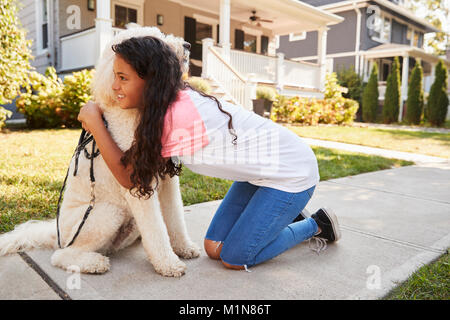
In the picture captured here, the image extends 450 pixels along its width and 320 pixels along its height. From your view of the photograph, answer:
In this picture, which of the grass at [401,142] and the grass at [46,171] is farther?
the grass at [401,142]

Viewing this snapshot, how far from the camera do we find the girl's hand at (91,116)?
1.97m

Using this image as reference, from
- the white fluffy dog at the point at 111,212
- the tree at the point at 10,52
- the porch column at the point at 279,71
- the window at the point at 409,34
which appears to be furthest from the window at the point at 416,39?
the white fluffy dog at the point at 111,212

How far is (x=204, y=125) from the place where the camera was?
1.93 m

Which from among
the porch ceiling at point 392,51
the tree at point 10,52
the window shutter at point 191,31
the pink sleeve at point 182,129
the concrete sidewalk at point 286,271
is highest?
the porch ceiling at point 392,51

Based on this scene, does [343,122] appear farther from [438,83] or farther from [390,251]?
[390,251]

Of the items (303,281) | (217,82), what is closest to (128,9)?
(217,82)

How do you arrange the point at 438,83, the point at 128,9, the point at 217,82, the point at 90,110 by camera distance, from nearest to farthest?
1. the point at 90,110
2. the point at 217,82
3. the point at 128,9
4. the point at 438,83

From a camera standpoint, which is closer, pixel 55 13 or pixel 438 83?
pixel 55 13

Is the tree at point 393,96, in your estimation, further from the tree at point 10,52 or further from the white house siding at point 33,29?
the tree at point 10,52

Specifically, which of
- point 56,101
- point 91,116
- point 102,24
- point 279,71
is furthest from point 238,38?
point 91,116

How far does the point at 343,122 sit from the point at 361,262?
12.3m

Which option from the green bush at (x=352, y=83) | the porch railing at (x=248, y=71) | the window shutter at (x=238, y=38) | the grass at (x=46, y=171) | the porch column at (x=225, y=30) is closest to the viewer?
the grass at (x=46, y=171)

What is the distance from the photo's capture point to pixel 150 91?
180cm

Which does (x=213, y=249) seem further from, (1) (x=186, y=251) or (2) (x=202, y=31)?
(2) (x=202, y=31)
